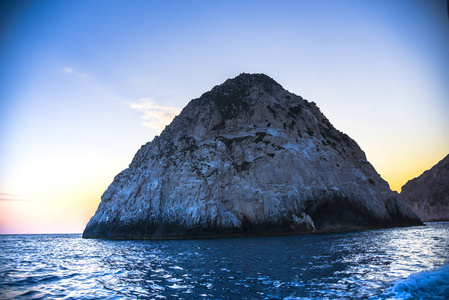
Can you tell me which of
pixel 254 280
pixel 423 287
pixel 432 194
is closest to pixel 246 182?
pixel 254 280

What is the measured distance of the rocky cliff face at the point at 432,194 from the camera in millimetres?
117875

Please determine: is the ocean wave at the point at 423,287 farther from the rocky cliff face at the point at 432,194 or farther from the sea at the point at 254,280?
the rocky cliff face at the point at 432,194

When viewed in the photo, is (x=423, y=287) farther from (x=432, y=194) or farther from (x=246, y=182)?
(x=432, y=194)

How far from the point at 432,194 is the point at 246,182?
384ft

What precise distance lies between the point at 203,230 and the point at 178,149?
19.4 meters

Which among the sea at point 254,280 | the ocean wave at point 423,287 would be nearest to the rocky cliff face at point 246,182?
the sea at point 254,280

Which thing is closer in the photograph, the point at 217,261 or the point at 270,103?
the point at 217,261

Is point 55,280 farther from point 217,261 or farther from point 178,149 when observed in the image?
point 178,149

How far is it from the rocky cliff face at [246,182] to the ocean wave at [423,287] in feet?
110

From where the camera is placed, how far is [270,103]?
2462 inches

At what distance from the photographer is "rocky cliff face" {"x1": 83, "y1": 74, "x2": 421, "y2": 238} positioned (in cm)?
4500

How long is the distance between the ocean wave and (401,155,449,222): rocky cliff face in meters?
130

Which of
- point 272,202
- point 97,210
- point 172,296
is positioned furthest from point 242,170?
point 172,296

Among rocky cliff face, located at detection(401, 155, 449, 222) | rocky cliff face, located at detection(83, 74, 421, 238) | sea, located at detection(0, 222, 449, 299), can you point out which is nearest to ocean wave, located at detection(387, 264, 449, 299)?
sea, located at detection(0, 222, 449, 299)
